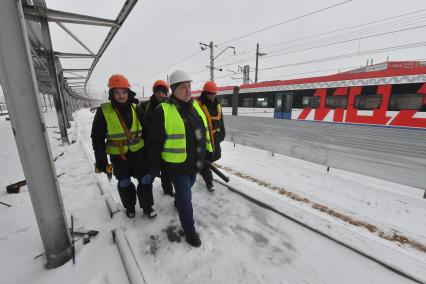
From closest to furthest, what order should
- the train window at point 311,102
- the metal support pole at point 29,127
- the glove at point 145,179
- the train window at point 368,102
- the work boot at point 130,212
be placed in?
the metal support pole at point 29,127, the glove at point 145,179, the work boot at point 130,212, the train window at point 368,102, the train window at point 311,102

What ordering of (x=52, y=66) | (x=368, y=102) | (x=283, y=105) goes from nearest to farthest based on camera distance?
(x=52, y=66) → (x=368, y=102) → (x=283, y=105)

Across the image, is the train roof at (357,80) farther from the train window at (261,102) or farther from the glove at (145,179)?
the glove at (145,179)

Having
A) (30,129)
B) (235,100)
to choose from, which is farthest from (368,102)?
(30,129)

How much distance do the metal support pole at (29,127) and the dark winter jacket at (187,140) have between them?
92 centimetres

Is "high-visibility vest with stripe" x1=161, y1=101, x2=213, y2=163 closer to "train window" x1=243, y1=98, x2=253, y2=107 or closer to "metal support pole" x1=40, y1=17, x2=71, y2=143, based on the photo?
"metal support pole" x1=40, y1=17, x2=71, y2=143

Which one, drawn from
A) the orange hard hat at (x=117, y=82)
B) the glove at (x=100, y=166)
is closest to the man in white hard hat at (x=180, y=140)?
the orange hard hat at (x=117, y=82)

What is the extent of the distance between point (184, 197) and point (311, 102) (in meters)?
10.7

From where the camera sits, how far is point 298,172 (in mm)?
4645

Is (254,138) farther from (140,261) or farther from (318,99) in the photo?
(318,99)

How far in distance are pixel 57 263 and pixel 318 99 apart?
11.6 metres

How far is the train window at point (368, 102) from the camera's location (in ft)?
27.7

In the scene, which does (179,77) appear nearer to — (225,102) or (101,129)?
(101,129)

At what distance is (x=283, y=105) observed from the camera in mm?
11914

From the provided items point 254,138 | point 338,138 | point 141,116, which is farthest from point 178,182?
point 338,138
